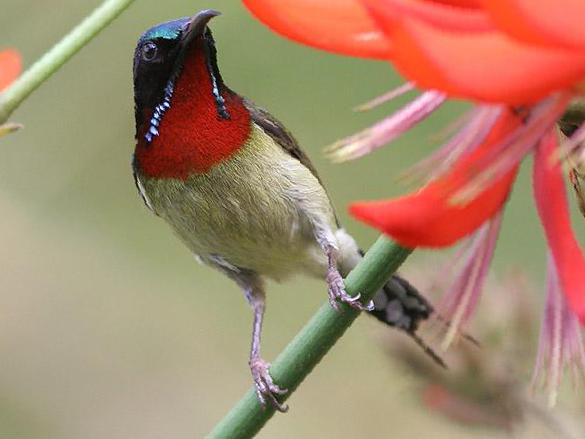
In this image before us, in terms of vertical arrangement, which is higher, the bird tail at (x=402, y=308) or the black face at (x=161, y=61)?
the black face at (x=161, y=61)

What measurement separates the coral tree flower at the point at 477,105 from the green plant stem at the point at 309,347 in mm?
103

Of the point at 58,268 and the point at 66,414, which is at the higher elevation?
the point at 58,268

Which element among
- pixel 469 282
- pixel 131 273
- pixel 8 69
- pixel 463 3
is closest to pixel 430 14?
pixel 463 3

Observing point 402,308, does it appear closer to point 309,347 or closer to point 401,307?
point 401,307

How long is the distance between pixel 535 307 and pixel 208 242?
56 cm

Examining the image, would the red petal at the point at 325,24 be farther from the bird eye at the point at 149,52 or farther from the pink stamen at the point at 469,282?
the bird eye at the point at 149,52

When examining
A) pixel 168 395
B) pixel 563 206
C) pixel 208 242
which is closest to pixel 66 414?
pixel 168 395

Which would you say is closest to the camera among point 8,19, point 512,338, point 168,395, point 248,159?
point 512,338

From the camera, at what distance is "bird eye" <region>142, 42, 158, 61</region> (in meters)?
1.43

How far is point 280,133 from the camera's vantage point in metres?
1.69

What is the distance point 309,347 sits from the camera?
0.74 meters

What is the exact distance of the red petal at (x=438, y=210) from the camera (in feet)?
1.40

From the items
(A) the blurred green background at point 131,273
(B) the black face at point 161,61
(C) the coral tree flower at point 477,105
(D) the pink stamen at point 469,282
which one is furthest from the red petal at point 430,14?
(A) the blurred green background at point 131,273

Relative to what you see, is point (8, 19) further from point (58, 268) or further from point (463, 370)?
point (463, 370)
